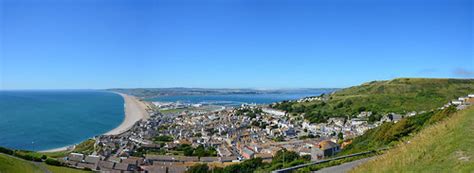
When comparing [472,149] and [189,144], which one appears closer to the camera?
[472,149]

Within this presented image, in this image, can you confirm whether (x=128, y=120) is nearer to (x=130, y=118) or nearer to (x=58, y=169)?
(x=130, y=118)

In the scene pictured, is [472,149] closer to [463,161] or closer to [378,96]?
[463,161]

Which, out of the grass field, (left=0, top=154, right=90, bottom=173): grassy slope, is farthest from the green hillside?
(left=0, top=154, right=90, bottom=173): grassy slope

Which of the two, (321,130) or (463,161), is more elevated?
(463,161)

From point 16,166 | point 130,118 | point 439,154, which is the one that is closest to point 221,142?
point 16,166

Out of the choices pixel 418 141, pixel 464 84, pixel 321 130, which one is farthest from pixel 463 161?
pixel 464 84

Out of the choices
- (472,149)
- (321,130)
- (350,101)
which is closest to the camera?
(472,149)

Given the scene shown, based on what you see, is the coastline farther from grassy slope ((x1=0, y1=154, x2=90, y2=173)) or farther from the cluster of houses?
the cluster of houses
